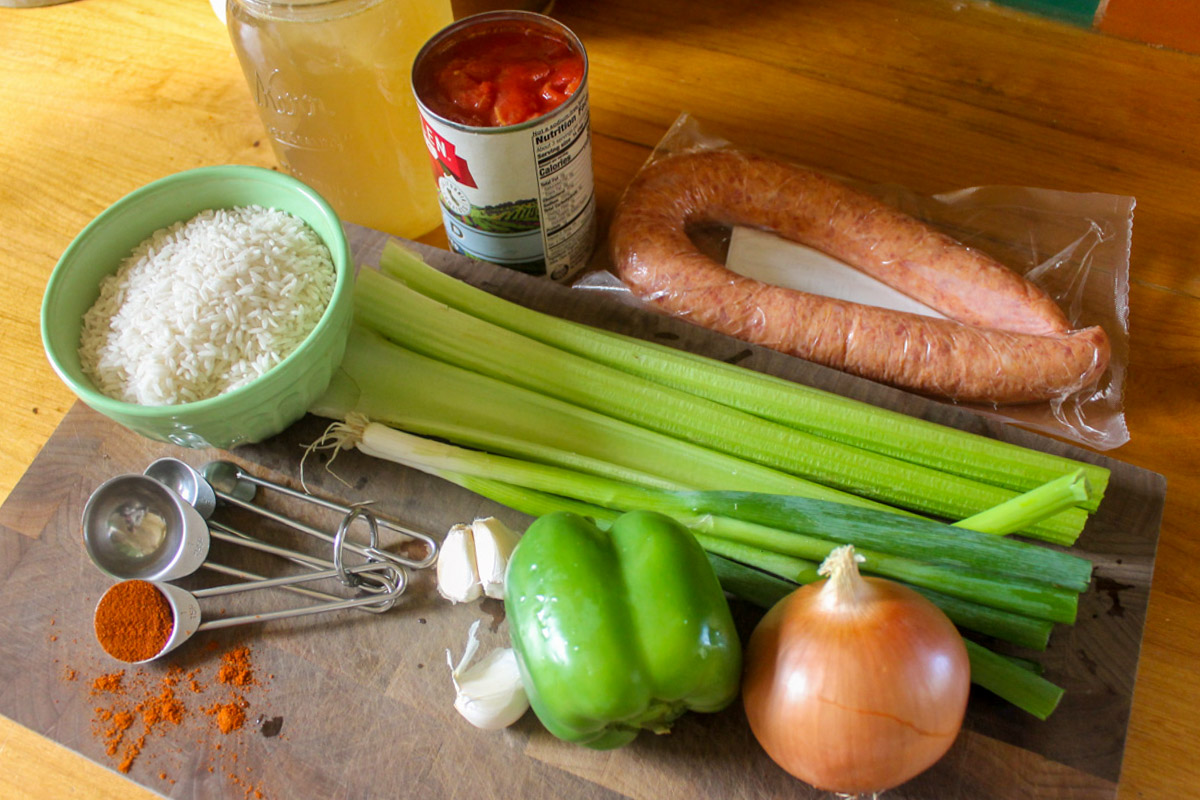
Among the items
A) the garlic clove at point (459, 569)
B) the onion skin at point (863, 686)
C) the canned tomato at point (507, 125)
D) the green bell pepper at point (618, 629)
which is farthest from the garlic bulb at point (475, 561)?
the canned tomato at point (507, 125)

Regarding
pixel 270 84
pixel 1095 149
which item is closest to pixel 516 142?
pixel 270 84

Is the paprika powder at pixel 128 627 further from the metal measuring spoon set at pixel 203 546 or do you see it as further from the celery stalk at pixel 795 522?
the celery stalk at pixel 795 522

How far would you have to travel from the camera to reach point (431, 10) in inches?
49.7

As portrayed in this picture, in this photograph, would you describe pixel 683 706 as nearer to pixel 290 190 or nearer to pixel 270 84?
pixel 290 190

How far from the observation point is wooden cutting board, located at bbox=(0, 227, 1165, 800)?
0.96m

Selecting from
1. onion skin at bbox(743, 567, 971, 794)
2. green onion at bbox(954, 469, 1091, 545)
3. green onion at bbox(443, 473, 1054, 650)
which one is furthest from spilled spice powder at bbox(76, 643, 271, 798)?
green onion at bbox(954, 469, 1091, 545)

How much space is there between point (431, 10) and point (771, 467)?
0.83m

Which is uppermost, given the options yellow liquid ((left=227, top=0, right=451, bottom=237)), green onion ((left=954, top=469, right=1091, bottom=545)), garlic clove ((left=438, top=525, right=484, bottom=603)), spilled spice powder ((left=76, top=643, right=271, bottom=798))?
yellow liquid ((left=227, top=0, right=451, bottom=237))

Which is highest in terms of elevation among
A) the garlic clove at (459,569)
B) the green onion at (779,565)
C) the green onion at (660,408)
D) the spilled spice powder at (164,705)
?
the green onion at (660,408)

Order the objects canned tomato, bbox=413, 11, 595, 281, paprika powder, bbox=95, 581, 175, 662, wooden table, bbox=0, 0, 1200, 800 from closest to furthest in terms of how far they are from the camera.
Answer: paprika powder, bbox=95, 581, 175, 662 → canned tomato, bbox=413, 11, 595, 281 → wooden table, bbox=0, 0, 1200, 800

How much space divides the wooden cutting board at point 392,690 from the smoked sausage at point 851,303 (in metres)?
0.09

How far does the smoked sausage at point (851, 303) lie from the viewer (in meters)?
1.22

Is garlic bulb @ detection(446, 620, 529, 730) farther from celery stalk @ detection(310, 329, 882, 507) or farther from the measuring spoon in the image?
celery stalk @ detection(310, 329, 882, 507)

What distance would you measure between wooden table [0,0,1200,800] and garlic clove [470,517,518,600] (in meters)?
0.63
